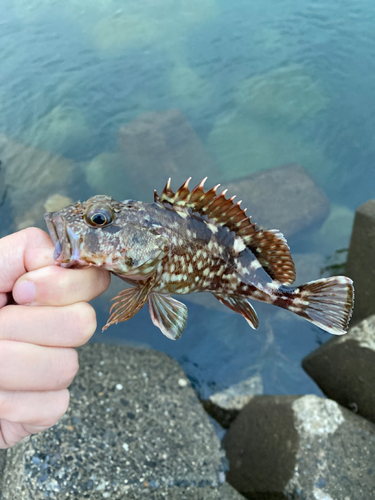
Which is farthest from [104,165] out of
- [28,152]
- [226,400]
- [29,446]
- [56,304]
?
Answer: [56,304]

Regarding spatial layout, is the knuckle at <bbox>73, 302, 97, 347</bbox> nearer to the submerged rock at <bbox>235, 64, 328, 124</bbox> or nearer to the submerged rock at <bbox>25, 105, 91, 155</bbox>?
the submerged rock at <bbox>25, 105, 91, 155</bbox>

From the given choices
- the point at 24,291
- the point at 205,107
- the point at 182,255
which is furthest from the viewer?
the point at 205,107

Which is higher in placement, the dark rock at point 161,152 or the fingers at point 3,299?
the fingers at point 3,299

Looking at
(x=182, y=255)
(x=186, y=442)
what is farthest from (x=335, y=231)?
(x=182, y=255)

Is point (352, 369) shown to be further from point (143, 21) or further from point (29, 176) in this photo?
point (143, 21)

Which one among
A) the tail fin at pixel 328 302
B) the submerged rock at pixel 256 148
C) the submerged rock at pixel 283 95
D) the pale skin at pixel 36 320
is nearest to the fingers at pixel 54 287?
the pale skin at pixel 36 320

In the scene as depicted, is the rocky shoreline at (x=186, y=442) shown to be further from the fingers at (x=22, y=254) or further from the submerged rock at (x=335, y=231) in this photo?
the submerged rock at (x=335, y=231)

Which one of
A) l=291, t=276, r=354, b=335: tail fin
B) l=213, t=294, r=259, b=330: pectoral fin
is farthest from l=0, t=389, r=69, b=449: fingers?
l=291, t=276, r=354, b=335: tail fin
